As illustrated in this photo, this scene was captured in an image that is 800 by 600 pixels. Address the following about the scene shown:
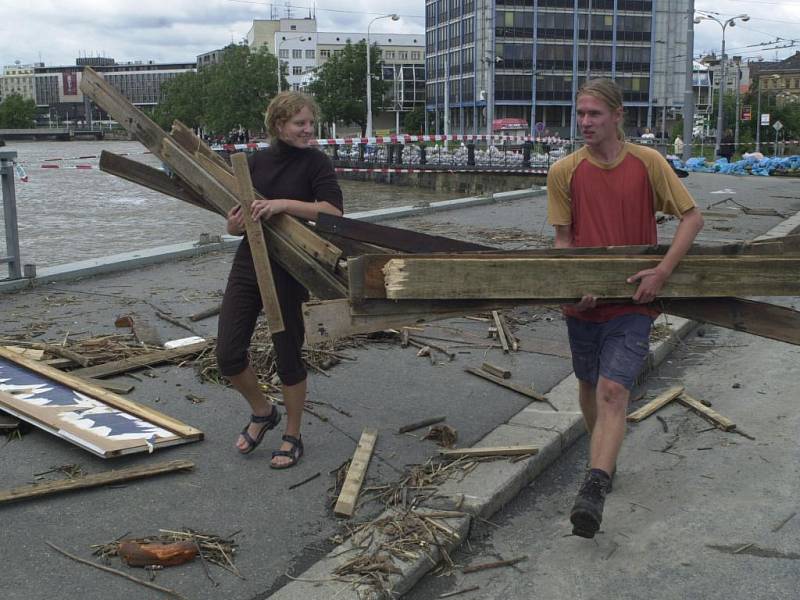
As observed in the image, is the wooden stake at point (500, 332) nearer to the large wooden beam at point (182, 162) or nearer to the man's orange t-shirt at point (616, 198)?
the man's orange t-shirt at point (616, 198)

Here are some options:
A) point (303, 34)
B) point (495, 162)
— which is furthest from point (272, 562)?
point (303, 34)

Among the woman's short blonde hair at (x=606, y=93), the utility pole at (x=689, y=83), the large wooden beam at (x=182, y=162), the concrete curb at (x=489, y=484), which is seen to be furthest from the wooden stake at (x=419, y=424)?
the utility pole at (x=689, y=83)

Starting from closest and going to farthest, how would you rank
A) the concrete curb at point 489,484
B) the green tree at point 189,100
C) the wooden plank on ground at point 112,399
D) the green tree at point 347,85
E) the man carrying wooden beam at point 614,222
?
the concrete curb at point 489,484 < the man carrying wooden beam at point 614,222 < the wooden plank on ground at point 112,399 < the green tree at point 347,85 < the green tree at point 189,100

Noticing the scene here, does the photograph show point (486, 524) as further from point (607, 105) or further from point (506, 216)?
point (506, 216)

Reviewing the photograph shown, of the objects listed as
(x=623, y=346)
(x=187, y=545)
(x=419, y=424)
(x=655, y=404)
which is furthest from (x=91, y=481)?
(x=655, y=404)

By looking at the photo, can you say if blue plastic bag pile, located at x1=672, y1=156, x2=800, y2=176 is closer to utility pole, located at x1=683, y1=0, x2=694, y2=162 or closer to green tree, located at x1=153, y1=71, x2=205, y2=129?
utility pole, located at x1=683, y1=0, x2=694, y2=162

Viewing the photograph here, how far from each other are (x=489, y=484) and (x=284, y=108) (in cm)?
206

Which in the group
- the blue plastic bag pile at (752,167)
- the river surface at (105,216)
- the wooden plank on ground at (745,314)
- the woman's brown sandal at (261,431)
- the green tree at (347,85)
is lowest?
the river surface at (105,216)

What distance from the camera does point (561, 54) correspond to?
9881 centimetres

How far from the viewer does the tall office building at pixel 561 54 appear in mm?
96562

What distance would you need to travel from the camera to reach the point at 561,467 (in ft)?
16.0

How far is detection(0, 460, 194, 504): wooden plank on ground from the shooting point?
13.1 feet

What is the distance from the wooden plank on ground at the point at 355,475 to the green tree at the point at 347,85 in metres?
86.6

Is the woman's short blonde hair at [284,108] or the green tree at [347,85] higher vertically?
the green tree at [347,85]
